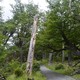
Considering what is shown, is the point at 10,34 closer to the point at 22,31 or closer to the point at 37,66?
the point at 22,31

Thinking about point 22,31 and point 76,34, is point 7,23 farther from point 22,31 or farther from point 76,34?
point 76,34

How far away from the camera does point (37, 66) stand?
100ft

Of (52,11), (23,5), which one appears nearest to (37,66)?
(52,11)

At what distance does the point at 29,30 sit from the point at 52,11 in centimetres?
1768

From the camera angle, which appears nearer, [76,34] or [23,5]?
[76,34]

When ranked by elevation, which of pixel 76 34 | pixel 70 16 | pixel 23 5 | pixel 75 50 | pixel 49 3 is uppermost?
pixel 23 5

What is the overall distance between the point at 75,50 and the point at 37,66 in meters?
5.26

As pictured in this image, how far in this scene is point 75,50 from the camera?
29203 millimetres

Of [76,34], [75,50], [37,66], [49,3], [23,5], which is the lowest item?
[37,66]

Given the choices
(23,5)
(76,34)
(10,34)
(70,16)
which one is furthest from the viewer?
(23,5)

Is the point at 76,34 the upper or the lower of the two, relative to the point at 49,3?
lower

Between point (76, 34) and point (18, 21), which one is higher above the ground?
point (18, 21)

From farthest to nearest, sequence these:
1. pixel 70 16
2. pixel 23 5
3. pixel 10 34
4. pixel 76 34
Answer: pixel 23 5 < pixel 10 34 < pixel 76 34 < pixel 70 16

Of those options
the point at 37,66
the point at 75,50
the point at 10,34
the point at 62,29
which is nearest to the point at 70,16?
the point at 62,29
